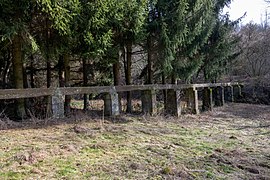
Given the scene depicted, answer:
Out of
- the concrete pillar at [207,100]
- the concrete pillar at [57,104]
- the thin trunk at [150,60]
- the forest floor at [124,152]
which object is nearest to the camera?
the forest floor at [124,152]

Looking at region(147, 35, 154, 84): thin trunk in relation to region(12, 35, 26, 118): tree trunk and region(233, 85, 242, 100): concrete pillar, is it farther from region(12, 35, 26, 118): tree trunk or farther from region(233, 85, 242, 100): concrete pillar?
region(233, 85, 242, 100): concrete pillar

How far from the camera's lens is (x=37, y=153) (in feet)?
16.6

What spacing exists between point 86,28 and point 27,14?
1582 mm

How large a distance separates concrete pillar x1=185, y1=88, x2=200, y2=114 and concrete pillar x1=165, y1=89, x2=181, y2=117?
1.55 m

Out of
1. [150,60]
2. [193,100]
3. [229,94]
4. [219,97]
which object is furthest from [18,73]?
[229,94]

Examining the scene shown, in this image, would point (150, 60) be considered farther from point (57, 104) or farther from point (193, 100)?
point (57, 104)

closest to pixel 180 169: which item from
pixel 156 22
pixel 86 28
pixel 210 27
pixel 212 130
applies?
pixel 212 130

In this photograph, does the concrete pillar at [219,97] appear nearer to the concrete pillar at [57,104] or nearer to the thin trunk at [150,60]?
the thin trunk at [150,60]

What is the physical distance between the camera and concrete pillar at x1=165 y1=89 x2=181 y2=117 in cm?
1170

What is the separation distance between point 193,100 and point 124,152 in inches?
315

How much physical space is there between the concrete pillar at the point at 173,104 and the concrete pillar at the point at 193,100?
1553 mm

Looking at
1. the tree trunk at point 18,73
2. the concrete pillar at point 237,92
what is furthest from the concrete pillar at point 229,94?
the tree trunk at point 18,73

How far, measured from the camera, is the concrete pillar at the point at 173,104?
11.7 meters

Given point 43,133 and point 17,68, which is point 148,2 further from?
point 43,133
